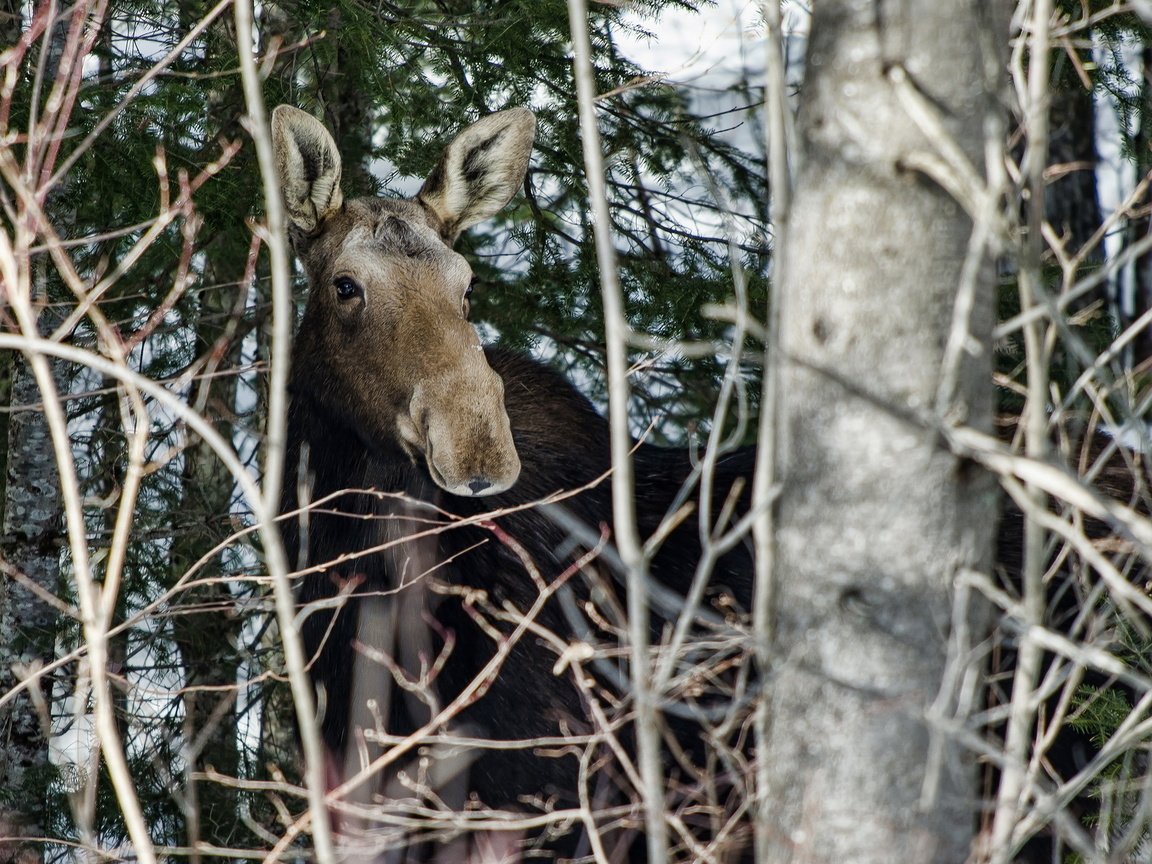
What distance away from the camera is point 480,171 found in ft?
16.4

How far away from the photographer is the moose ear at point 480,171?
4.85m

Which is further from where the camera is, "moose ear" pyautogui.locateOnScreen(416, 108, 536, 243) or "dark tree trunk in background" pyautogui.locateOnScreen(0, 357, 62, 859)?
"dark tree trunk in background" pyautogui.locateOnScreen(0, 357, 62, 859)

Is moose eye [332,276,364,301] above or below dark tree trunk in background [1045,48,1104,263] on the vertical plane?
below

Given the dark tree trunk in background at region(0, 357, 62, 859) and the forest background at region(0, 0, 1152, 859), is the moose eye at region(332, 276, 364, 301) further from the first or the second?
the dark tree trunk in background at region(0, 357, 62, 859)

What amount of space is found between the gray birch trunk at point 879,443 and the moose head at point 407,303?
5.49 feet

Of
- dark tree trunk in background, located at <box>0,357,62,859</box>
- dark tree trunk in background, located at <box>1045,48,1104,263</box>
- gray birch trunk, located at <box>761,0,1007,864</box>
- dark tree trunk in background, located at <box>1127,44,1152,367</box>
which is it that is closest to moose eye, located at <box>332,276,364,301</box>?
dark tree trunk in background, located at <box>0,357,62,859</box>

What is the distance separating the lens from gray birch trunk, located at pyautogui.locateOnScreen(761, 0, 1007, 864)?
2.31 metres

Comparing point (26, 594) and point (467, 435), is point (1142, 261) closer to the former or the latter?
point (467, 435)

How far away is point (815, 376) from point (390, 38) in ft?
10.4

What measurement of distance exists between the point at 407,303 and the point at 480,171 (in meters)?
0.87

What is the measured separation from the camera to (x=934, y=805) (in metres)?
2.38

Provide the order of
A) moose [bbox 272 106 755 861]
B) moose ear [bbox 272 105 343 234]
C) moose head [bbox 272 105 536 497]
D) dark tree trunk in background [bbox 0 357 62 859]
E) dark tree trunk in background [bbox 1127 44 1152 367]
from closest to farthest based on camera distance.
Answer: moose head [bbox 272 105 536 497]
moose [bbox 272 106 755 861]
moose ear [bbox 272 105 343 234]
dark tree trunk in background [bbox 0 357 62 859]
dark tree trunk in background [bbox 1127 44 1152 367]

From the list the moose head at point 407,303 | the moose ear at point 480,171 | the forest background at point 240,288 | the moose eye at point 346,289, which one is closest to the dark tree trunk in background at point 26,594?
the forest background at point 240,288

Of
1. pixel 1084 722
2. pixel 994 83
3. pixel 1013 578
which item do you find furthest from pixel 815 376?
pixel 1013 578
